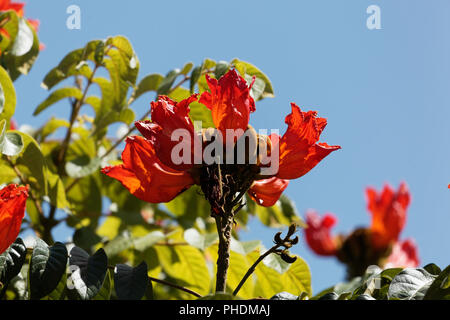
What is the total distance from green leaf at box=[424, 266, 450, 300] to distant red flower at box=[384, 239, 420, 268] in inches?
170

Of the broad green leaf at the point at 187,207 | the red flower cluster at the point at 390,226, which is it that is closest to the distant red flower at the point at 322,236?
the red flower cluster at the point at 390,226

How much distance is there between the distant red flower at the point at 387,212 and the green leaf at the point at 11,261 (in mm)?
4019

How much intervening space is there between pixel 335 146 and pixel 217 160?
0.98 ft

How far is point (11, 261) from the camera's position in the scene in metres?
1.50

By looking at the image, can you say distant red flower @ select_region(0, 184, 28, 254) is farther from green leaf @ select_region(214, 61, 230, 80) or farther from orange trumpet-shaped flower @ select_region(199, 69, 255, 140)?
green leaf @ select_region(214, 61, 230, 80)

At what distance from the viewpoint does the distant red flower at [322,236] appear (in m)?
6.37

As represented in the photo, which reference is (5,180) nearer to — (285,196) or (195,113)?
(195,113)

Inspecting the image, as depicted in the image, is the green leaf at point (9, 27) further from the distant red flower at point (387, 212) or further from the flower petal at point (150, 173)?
the distant red flower at point (387, 212)

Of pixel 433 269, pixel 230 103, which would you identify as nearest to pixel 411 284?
pixel 433 269

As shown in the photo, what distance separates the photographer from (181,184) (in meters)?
1.57

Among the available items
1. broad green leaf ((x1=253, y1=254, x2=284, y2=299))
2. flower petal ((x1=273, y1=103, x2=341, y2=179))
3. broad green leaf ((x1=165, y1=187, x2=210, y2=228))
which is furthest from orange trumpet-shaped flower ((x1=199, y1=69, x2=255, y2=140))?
broad green leaf ((x1=165, y1=187, x2=210, y2=228))

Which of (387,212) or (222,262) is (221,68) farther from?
(387,212)

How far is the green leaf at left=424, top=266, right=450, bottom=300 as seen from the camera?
134 centimetres
